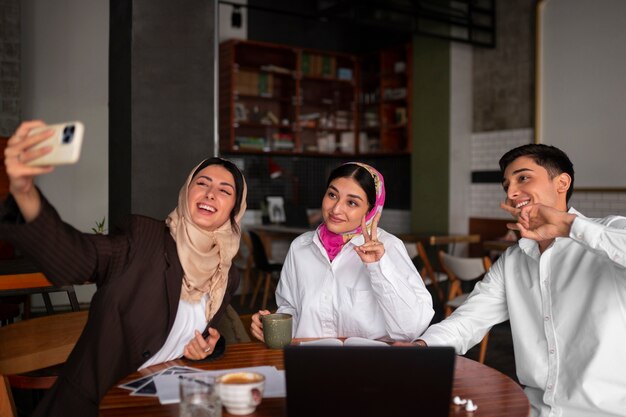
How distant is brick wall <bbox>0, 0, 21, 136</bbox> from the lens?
21.3 ft

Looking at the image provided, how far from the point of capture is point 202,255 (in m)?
2.10

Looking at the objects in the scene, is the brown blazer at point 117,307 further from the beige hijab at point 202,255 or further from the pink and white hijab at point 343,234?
the pink and white hijab at point 343,234

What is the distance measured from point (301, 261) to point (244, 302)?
5.27 m

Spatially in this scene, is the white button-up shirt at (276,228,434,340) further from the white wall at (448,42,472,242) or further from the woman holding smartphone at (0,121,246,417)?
the white wall at (448,42,472,242)

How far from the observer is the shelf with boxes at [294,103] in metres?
8.58

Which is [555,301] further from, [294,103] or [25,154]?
[294,103]

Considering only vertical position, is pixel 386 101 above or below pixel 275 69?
below

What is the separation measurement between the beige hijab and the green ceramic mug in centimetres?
23

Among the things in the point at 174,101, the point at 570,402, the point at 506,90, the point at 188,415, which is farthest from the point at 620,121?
the point at 188,415

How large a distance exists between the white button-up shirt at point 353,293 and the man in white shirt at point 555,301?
216 mm

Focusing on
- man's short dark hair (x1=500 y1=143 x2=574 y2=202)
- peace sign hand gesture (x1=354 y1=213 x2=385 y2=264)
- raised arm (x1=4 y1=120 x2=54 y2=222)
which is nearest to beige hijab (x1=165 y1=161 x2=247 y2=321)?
peace sign hand gesture (x1=354 y1=213 x2=385 y2=264)

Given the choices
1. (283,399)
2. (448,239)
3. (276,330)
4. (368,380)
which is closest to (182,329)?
(276,330)

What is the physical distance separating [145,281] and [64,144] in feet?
2.73

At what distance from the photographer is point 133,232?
2062 millimetres
